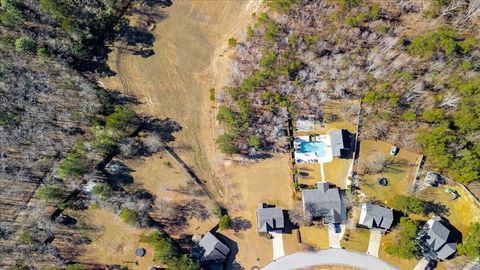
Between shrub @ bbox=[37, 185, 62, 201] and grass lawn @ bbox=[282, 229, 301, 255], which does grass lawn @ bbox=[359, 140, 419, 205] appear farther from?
shrub @ bbox=[37, 185, 62, 201]

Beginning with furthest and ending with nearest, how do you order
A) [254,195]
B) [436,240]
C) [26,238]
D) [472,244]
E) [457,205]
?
1. [457,205]
2. [254,195]
3. [436,240]
4. [472,244]
5. [26,238]

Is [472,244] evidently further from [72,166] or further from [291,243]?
[72,166]

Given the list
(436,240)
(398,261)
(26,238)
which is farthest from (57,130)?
(436,240)

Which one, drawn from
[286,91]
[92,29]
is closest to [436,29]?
[286,91]

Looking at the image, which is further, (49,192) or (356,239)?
(356,239)

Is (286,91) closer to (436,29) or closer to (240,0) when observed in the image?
(240,0)

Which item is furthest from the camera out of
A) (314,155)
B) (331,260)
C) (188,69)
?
(188,69)

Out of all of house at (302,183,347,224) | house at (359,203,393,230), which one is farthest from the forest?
house at (359,203,393,230)
